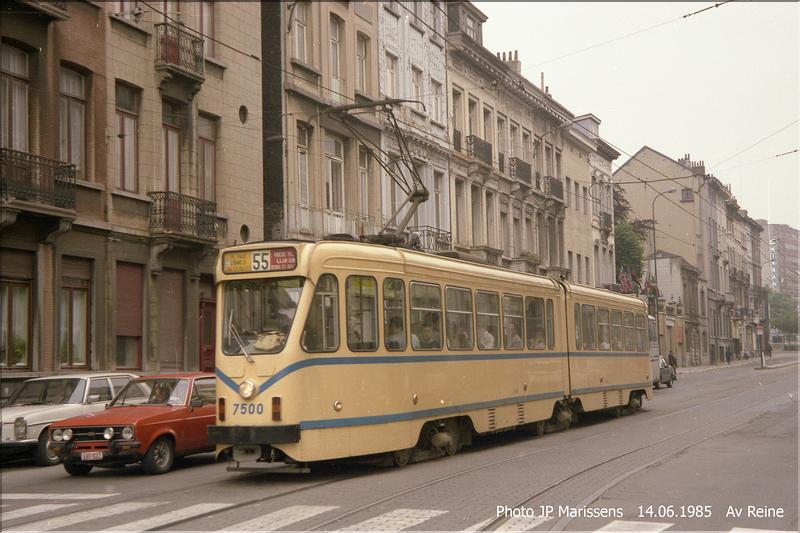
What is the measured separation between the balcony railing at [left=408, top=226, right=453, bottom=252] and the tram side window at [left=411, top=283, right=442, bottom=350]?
785 inches

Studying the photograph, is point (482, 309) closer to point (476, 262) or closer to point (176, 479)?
point (476, 262)

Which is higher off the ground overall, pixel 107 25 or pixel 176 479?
pixel 107 25

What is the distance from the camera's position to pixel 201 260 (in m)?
26.8

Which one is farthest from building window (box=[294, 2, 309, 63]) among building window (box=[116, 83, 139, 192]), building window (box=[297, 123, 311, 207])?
building window (box=[116, 83, 139, 192])

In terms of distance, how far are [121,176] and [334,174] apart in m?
9.23

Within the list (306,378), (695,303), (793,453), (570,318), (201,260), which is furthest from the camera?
(695,303)

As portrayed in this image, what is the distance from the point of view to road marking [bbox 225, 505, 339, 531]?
991 cm

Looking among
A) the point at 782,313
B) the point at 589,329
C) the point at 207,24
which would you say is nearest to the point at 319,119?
the point at 207,24

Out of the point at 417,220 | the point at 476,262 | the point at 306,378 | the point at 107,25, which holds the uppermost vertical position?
the point at 107,25

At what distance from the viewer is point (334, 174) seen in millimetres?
32438

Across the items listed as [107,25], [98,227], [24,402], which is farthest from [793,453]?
[107,25]

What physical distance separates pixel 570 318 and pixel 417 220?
15.5 m

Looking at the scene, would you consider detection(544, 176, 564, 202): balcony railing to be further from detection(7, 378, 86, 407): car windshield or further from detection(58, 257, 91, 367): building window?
detection(7, 378, 86, 407): car windshield

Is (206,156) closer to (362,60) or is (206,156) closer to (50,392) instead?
(362,60)
